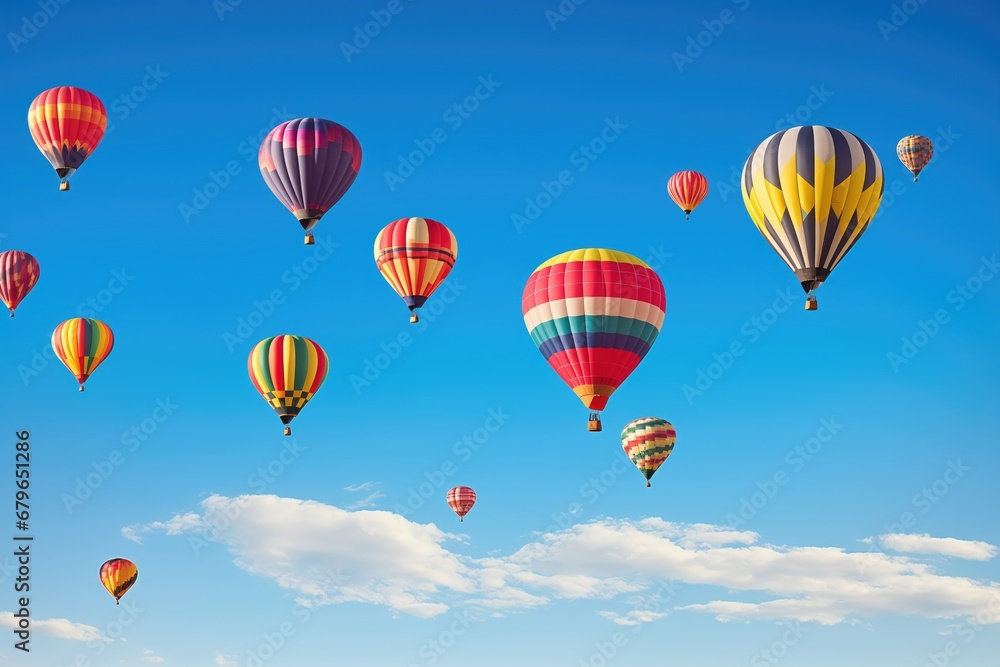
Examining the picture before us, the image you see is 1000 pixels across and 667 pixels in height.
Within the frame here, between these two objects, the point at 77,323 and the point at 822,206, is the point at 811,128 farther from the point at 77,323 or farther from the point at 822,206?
the point at 77,323

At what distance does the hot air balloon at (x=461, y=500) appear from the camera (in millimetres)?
58469

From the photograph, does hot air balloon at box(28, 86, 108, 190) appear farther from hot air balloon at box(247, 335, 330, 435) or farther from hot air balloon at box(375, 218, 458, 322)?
hot air balloon at box(375, 218, 458, 322)

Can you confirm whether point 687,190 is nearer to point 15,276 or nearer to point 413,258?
point 413,258

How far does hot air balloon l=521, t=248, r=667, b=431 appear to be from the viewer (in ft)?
131

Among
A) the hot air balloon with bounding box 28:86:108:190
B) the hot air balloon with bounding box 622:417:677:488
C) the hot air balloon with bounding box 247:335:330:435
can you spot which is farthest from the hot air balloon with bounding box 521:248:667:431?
the hot air balloon with bounding box 28:86:108:190

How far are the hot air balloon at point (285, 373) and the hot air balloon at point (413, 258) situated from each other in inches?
150

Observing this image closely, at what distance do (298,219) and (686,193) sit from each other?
878 inches

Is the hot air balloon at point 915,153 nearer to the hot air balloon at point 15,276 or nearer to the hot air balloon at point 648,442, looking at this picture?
the hot air balloon at point 648,442

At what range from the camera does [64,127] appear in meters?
47.4

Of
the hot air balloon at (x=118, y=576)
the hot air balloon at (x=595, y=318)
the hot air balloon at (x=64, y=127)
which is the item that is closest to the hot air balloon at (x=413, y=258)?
the hot air balloon at (x=595, y=318)

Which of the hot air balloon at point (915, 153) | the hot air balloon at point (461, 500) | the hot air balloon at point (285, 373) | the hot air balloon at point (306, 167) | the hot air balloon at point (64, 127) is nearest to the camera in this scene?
the hot air balloon at point (306, 167)

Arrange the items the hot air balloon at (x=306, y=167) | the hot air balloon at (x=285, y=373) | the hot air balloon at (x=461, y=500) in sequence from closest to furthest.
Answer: the hot air balloon at (x=306, y=167)
the hot air balloon at (x=285, y=373)
the hot air balloon at (x=461, y=500)

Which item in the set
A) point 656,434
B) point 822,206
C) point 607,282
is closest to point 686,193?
point 656,434

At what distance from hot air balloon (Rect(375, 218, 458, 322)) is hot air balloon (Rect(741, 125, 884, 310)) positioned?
13509 mm
